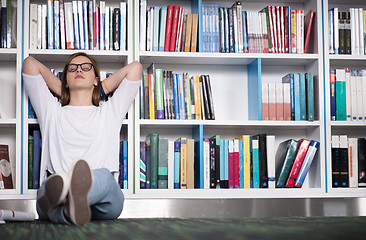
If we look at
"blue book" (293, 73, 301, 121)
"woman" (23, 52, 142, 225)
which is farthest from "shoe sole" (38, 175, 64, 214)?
"blue book" (293, 73, 301, 121)

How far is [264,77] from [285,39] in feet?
1.07

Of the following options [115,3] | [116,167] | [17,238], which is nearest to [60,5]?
[115,3]

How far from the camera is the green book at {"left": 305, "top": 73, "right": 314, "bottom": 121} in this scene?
2.84 m

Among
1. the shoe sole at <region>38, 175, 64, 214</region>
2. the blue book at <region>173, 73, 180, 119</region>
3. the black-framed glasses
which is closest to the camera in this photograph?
the shoe sole at <region>38, 175, 64, 214</region>

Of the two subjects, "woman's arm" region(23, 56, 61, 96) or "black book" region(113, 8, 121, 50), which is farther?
"black book" region(113, 8, 121, 50)

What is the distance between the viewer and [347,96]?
113 inches

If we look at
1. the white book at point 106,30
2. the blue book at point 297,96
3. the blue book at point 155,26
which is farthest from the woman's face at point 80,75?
the blue book at point 297,96

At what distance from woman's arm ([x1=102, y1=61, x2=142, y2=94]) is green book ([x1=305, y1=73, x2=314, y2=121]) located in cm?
104

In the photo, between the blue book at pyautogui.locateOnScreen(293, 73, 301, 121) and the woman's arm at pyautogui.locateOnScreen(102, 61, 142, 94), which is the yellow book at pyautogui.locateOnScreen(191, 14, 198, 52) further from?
the blue book at pyautogui.locateOnScreen(293, 73, 301, 121)

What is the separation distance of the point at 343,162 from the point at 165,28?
4.43 feet

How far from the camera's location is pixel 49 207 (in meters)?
1.63

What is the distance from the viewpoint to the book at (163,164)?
8.88ft

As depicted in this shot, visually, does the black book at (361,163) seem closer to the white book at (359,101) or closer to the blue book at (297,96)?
the white book at (359,101)

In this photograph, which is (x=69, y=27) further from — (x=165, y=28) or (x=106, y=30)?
(x=165, y=28)
